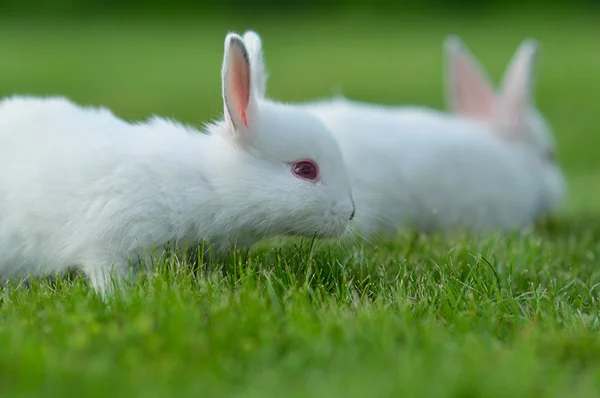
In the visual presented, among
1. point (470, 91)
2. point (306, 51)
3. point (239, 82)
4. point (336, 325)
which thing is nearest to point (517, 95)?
point (470, 91)

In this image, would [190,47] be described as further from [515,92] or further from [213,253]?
[213,253]

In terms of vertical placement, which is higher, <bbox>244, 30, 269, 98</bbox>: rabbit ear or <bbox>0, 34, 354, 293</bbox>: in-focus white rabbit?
<bbox>244, 30, 269, 98</bbox>: rabbit ear

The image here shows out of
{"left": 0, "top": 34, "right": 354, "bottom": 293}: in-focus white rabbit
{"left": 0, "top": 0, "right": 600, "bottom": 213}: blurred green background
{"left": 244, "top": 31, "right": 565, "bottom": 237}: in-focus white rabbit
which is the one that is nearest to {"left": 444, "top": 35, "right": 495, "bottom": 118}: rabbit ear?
{"left": 244, "top": 31, "right": 565, "bottom": 237}: in-focus white rabbit

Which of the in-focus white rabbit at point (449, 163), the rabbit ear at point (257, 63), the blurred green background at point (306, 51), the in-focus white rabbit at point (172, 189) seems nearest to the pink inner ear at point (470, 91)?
the in-focus white rabbit at point (449, 163)

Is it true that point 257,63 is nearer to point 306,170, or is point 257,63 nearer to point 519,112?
point 306,170

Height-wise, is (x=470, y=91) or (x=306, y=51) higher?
(x=470, y=91)

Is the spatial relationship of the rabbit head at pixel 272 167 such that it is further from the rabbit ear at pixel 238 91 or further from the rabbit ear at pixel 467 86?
the rabbit ear at pixel 467 86

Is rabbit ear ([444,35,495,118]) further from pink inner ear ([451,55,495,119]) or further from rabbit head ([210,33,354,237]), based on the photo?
rabbit head ([210,33,354,237])
